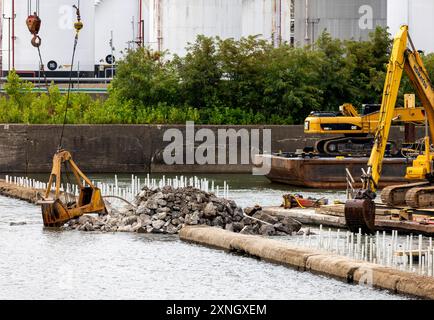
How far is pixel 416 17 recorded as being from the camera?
70062 mm

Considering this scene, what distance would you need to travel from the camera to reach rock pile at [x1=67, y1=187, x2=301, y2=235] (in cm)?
3694

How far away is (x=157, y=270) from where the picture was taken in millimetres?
31125

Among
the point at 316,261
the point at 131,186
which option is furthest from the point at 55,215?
the point at 131,186

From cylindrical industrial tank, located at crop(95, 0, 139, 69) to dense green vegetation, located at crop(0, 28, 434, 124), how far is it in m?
3.97

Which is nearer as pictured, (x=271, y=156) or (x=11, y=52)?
(x=271, y=156)

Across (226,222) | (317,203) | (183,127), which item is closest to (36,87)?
(183,127)

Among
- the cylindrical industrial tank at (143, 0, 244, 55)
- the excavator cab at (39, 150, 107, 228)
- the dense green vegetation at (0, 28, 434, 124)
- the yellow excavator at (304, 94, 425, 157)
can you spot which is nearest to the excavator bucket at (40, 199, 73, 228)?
the excavator cab at (39, 150, 107, 228)

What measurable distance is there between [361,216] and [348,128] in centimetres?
2289

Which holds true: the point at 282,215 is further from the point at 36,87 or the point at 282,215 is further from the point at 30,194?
the point at 36,87

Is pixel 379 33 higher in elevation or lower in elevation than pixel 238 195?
higher

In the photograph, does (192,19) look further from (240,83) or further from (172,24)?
(240,83)

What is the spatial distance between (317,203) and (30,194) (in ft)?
34.4

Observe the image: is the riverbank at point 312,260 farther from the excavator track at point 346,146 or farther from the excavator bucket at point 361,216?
the excavator track at point 346,146

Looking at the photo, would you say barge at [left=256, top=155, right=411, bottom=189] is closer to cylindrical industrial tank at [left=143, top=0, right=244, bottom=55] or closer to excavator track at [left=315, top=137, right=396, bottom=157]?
excavator track at [left=315, top=137, right=396, bottom=157]
